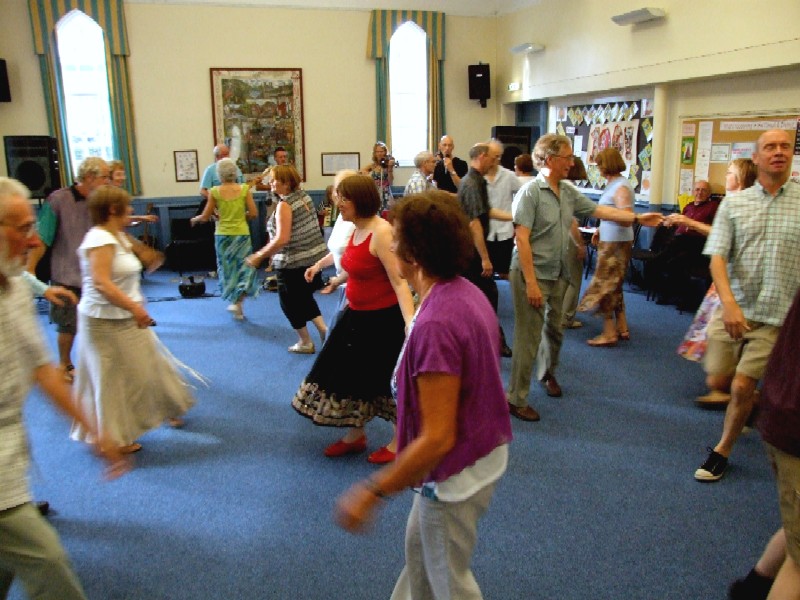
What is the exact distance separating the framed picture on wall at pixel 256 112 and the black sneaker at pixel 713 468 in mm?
7996

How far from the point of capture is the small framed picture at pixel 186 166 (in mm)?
9633

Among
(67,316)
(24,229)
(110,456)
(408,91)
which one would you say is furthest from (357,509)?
(408,91)

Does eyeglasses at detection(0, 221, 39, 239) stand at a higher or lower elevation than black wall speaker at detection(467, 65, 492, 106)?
lower

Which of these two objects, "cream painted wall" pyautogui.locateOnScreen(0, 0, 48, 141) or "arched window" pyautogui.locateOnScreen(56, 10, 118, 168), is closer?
"cream painted wall" pyautogui.locateOnScreen(0, 0, 48, 141)

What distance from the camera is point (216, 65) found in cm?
950

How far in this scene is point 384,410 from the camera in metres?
3.41

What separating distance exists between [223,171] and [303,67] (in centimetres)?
422

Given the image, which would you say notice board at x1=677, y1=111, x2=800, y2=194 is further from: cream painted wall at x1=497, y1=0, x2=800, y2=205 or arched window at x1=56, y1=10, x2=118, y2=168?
arched window at x1=56, y1=10, x2=118, y2=168

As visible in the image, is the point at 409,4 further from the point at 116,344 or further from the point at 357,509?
the point at 357,509

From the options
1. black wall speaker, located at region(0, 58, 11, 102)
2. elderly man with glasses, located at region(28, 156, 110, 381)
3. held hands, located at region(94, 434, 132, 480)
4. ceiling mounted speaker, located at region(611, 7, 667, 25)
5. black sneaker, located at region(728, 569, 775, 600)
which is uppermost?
ceiling mounted speaker, located at region(611, 7, 667, 25)

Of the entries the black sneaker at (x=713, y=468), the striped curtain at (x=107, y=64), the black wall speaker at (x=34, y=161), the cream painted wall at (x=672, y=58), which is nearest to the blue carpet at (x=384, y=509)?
the black sneaker at (x=713, y=468)

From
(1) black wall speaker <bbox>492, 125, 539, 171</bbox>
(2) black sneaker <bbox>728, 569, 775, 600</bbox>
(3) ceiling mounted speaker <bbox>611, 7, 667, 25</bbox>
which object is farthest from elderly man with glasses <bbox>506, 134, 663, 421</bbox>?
(1) black wall speaker <bbox>492, 125, 539, 171</bbox>

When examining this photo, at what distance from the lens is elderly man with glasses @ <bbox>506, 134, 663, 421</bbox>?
3676mm

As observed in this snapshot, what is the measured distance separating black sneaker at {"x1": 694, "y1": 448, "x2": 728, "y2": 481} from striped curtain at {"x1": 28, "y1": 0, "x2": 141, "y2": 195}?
332 inches
